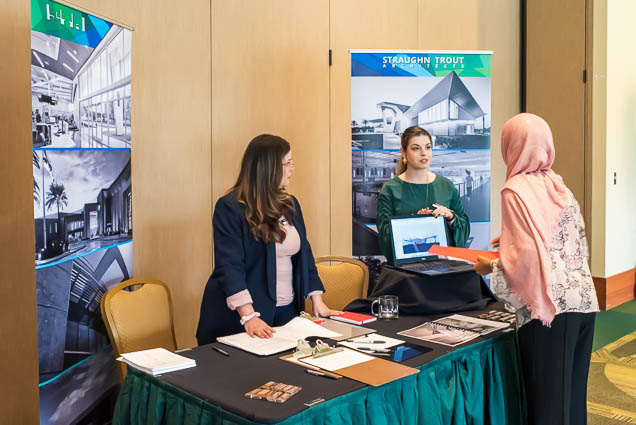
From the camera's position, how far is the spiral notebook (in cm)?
241

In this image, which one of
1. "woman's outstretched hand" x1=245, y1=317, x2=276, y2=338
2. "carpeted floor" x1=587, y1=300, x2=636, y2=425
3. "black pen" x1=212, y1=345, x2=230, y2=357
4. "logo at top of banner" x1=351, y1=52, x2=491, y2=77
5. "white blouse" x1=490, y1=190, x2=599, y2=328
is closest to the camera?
"black pen" x1=212, y1=345, x2=230, y2=357

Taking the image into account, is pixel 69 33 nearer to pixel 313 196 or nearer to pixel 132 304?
pixel 132 304

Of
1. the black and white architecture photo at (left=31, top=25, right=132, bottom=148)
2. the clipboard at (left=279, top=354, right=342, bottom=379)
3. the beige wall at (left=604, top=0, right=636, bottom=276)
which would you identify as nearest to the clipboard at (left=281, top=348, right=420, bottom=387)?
the clipboard at (left=279, top=354, right=342, bottom=379)

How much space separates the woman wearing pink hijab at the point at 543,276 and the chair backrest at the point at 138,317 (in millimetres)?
1700

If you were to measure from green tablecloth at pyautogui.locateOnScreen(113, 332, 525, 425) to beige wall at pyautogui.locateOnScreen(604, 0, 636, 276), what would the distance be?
171 inches

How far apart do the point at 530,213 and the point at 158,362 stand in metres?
1.47

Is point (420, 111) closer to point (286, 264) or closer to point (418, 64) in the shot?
point (418, 64)

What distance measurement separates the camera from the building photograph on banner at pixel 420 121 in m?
4.45

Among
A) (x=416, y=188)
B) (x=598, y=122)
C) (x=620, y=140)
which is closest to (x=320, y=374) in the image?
(x=416, y=188)

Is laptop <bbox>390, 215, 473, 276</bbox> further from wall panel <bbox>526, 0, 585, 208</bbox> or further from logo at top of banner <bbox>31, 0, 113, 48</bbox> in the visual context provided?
wall panel <bbox>526, 0, 585, 208</bbox>

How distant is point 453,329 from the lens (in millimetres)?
2557

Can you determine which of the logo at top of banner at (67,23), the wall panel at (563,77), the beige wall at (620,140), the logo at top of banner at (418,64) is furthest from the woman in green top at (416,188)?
the beige wall at (620,140)

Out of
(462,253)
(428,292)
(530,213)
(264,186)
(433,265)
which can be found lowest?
(428,292)

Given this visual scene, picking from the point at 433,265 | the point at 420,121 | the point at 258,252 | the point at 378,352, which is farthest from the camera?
the point at 420,121
